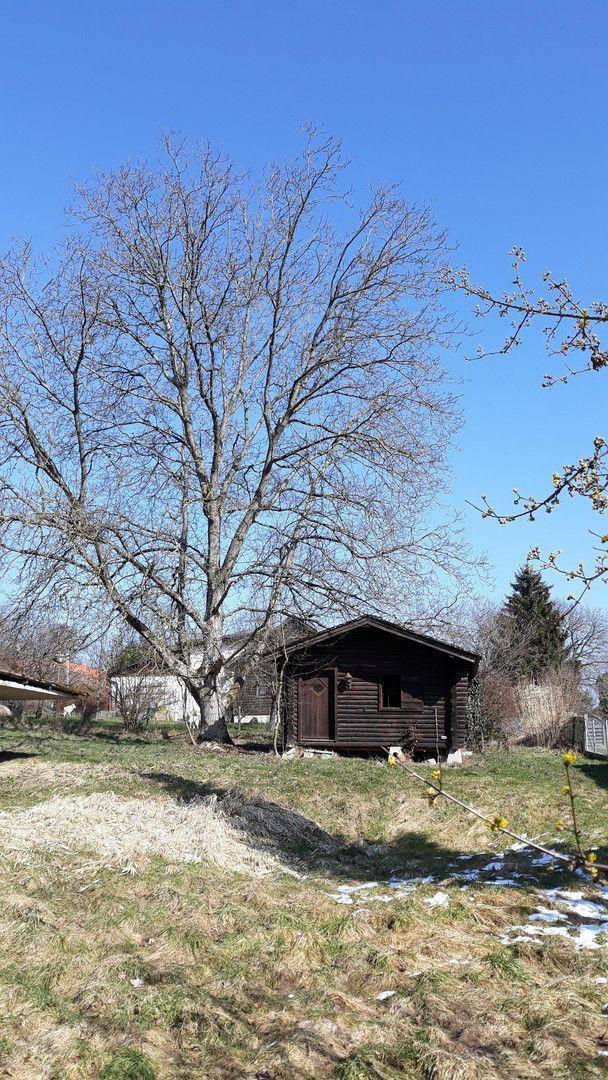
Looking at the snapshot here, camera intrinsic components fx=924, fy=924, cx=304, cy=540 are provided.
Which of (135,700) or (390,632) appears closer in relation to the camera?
(390,632)

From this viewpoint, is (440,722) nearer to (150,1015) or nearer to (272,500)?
(272,500)

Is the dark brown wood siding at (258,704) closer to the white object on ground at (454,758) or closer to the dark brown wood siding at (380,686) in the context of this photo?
the dark brown wood siding at (380,686)

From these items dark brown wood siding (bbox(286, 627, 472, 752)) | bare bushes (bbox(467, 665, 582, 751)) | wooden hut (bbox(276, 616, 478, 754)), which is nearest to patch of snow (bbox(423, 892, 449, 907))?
wooden hut (bbox(276, 616, 478, 754))

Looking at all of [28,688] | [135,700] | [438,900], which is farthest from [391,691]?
[438,900]

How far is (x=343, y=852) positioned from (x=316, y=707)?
12081 mm

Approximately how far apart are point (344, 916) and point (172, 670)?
558 inches

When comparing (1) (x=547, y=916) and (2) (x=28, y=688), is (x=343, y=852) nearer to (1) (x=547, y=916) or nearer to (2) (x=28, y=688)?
(1) (x=547, y=916)

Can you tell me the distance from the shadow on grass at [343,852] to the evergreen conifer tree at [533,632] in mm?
28725

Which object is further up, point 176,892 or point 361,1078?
point 176,892

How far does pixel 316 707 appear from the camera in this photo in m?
26.0

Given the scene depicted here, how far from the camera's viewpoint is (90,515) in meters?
21.7

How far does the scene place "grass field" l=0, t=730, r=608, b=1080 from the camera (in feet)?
21.0

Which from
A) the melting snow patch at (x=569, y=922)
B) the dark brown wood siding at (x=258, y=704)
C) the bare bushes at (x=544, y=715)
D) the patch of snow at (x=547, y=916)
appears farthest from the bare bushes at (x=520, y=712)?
the patch of snow at (x=547, y=916)

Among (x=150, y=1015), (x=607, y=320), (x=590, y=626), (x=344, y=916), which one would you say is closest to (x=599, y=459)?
(x=607, y=320)
